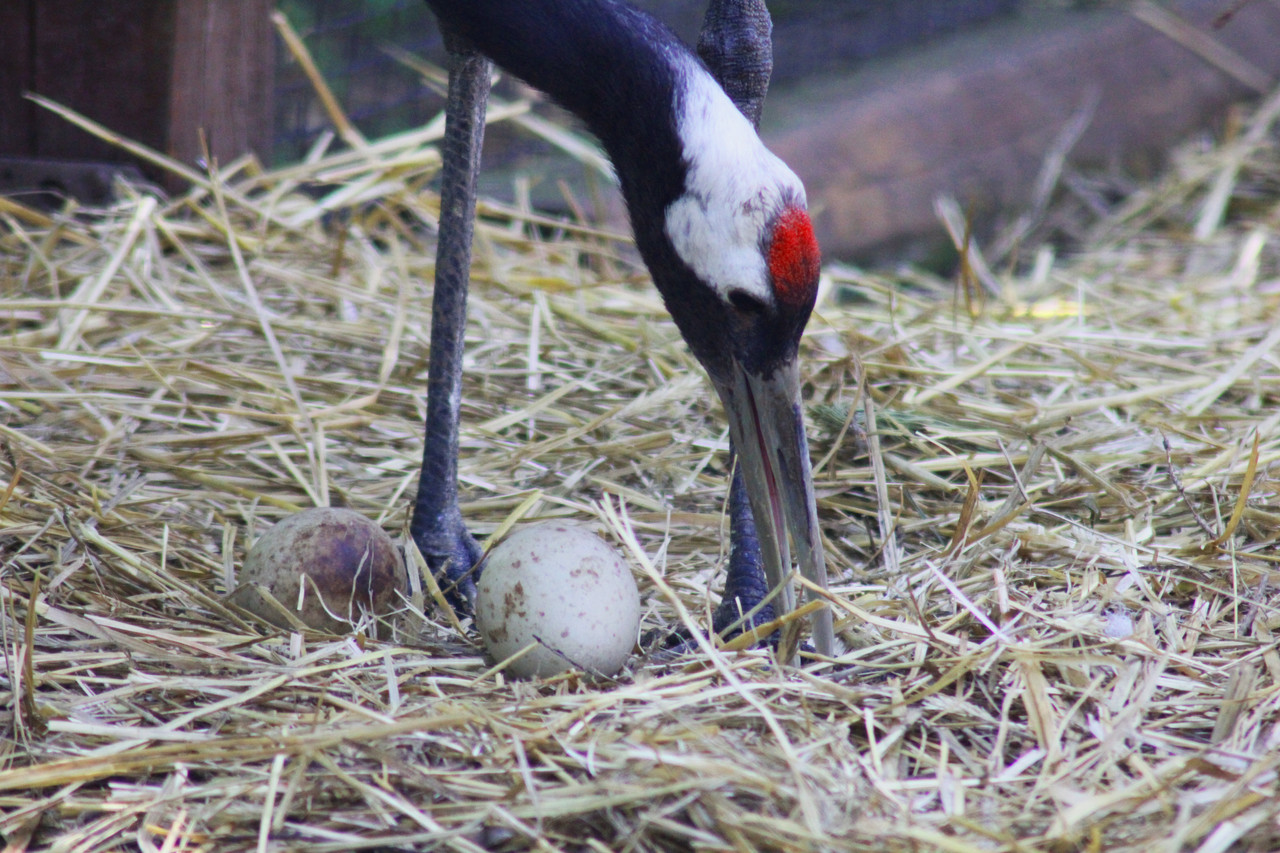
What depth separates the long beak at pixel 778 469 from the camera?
1780 mm

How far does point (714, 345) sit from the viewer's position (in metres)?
1.80

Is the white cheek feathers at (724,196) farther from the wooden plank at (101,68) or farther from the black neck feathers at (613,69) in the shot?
the wooden plank at (101,68)

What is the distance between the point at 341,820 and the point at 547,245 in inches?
94.6

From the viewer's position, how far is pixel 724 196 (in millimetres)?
1659

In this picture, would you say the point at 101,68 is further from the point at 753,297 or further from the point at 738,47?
the point at 753,297

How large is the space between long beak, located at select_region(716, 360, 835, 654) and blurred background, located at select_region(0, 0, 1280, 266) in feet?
6.68

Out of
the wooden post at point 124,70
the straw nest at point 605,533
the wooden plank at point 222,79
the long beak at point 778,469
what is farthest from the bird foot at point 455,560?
the wooden post at point 124,70

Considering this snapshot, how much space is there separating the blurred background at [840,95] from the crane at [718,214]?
63.5 inches

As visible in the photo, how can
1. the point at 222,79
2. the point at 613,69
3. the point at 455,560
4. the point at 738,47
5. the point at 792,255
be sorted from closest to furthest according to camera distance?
the point at 792,255 < the point at 613,69 < the point at 738,47 < the point at 455,560 < the point at 222,79

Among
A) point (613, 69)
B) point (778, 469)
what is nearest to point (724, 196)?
point (613, 69)

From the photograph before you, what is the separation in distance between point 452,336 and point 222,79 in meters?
1.55

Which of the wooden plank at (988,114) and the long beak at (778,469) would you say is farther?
the wooden plank at (988,114)

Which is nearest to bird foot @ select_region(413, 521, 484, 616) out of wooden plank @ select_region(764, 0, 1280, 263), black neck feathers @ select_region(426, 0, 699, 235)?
black neck feathers @ select_region(426, 0, 699, 235)

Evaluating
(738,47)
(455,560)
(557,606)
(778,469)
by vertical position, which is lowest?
(455,560)
